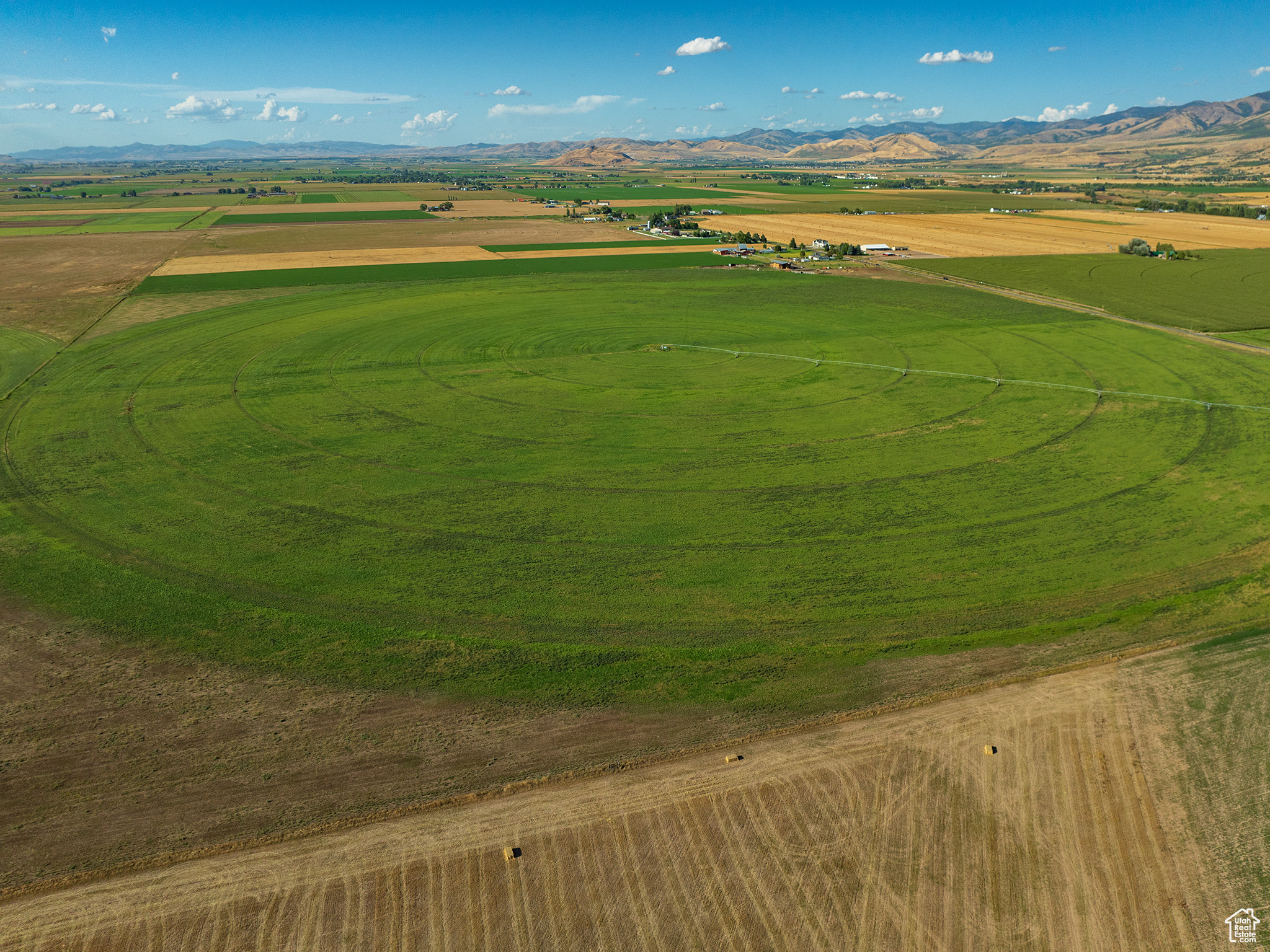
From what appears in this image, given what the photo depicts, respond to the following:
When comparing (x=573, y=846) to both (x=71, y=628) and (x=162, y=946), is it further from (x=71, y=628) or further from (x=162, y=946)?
(x=71, y=628)

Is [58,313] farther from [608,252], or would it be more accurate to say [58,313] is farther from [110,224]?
[110,224]

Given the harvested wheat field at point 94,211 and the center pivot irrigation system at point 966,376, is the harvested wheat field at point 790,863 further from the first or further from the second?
the harvested wheat field at point 94,211

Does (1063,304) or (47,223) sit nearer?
(1063,304)

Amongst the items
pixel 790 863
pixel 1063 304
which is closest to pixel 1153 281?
pixel 1063 304

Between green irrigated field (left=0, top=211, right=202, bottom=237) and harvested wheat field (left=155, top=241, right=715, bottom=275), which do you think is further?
green irrigated field (left=0, top=211, right=202, bottom=237)

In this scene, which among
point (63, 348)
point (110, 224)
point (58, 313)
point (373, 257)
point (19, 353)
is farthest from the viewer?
point (110, 224)

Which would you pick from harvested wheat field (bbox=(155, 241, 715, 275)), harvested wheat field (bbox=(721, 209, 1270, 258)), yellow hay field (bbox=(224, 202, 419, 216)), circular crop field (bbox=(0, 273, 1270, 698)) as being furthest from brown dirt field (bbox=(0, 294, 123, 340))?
yellow hay field (bbox=(224, 202, 419, 216))

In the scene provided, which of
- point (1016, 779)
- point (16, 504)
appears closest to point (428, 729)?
point (1016, 779)
